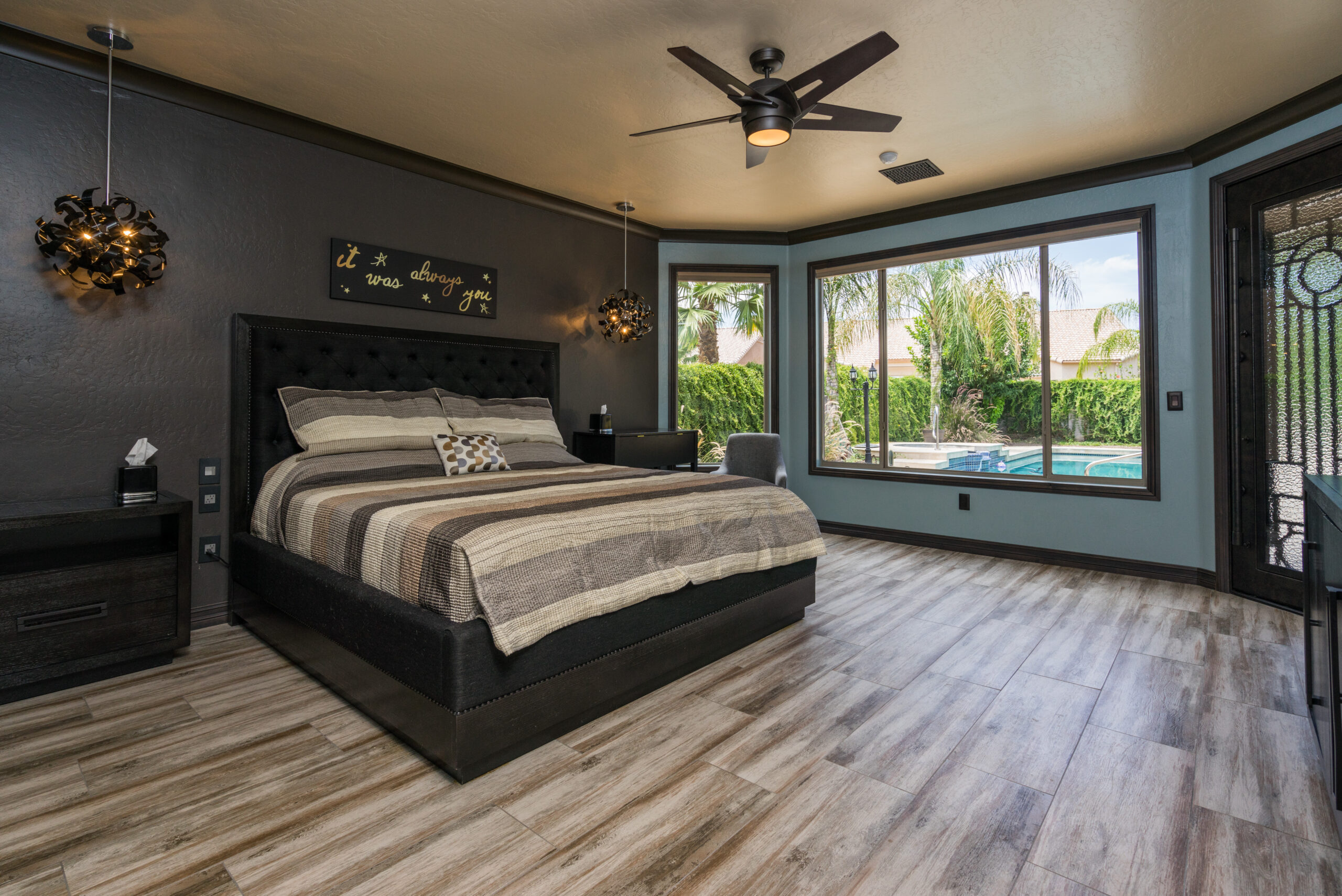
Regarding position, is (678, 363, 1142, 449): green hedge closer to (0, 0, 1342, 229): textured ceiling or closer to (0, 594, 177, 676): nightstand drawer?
(0, 0, 1342, 229): textured ceiling

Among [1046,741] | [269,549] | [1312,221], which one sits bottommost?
[1046,741]

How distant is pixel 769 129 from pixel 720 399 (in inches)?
128

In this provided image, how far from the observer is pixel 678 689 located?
2357mm

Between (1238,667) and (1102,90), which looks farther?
(1102,90)

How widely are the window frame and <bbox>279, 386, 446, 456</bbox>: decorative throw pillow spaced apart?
2400 millimetres

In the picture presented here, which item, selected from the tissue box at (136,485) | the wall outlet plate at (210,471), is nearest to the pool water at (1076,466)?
the wall outlet plate at (210,471)

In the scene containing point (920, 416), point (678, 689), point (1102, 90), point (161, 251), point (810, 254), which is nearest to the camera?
point (678, 689)

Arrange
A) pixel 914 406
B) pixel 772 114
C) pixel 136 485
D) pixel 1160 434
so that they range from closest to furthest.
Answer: pixel 772 114 < pixel 136 485 < pixel 1160 434 < pixel 914 406

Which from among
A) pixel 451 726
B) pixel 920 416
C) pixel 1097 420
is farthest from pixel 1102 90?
pixel 451 726

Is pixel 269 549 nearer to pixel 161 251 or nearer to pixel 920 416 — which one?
pixel 161 251

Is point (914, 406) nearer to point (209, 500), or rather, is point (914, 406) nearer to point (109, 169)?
point (209, 500)

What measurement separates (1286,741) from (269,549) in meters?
3.69

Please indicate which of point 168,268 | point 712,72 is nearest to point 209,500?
point 168,268

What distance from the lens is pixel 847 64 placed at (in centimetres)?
223
